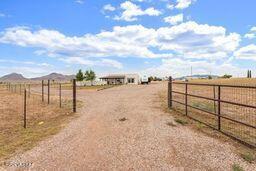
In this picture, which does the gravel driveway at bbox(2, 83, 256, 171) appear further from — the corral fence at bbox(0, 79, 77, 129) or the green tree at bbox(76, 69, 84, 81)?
the green tree at bbox(76, 69, 84, 81)

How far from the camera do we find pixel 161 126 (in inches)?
460

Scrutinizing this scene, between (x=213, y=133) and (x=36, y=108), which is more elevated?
(x=213, y=133)

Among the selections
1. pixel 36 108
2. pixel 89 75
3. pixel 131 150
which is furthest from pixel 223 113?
pixel 89 75

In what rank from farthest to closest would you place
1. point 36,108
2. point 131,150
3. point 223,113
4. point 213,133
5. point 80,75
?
point 80,75 < point 36,108 < point 223,113 < point 213,133 < point 131,150

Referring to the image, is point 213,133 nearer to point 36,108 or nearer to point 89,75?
point 36,108

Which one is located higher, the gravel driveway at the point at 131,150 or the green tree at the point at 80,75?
the green tree at the point at 80,75

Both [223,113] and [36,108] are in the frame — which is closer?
[223,113]

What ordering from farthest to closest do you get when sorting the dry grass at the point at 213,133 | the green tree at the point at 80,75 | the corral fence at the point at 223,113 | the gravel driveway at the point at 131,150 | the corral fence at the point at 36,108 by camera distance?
1. the green tree at the point at 80,75
2. the corral fence at the point at 36,108
3. the corral fence at the point at 223,113
4. the dry grass at the point at 213,133
5. the gravel driveway at the point at 131,150

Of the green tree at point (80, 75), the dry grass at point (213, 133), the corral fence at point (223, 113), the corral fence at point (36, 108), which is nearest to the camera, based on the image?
the dry grass at point (213, 133)

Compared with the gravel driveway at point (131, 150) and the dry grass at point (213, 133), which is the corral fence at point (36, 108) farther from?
the dry grass at point (213, 133)

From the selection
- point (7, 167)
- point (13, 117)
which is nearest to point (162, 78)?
point (13, 117)

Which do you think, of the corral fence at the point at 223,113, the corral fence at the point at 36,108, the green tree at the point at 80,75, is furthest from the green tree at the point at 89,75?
the corral fence at the point at 223,113

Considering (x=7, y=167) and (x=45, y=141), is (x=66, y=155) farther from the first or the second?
(x=45, y=141)

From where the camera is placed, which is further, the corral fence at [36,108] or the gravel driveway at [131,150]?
the corral fence at [36,108]
